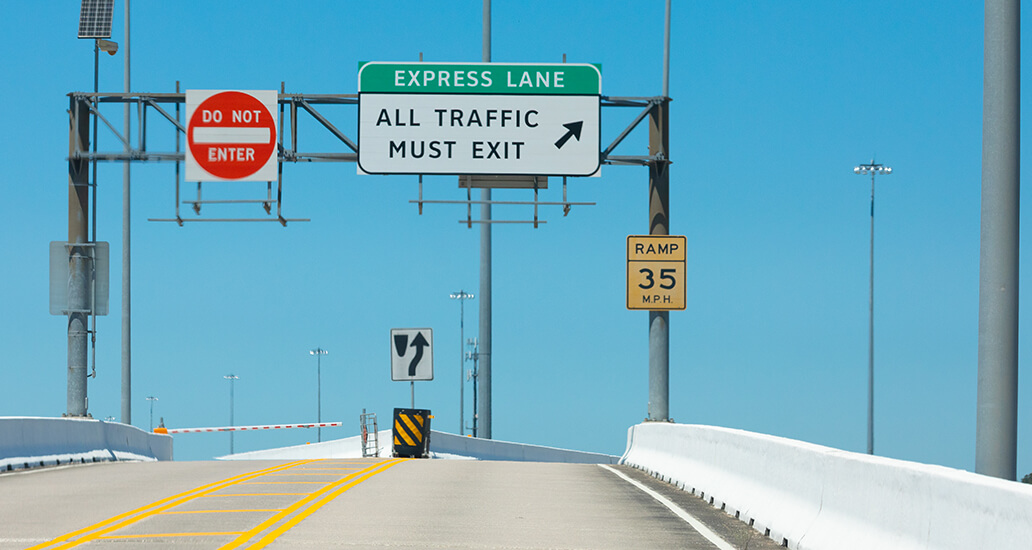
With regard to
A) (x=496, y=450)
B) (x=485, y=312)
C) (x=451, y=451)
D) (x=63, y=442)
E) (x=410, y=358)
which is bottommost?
(x=496, y=450)

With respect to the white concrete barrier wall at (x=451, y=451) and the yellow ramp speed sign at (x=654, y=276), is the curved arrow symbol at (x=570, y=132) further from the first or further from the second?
the white concrete barrier wall at (x=451, y=451)

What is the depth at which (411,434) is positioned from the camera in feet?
115

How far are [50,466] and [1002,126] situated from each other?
1683cm

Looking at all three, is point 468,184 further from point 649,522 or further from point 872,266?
point 872,266

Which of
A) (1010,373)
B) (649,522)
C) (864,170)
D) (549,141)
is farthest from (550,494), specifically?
(864,170)

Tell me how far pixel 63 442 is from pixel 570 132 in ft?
37.1

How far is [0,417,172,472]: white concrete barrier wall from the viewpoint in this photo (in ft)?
67.9

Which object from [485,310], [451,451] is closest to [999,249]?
[485,310]

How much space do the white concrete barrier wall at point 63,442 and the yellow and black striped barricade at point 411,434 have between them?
7590 millimetres

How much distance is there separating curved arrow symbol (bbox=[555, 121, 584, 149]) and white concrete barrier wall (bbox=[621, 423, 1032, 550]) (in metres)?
10.3

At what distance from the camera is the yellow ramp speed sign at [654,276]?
26.2 meters

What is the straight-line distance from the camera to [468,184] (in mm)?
27203

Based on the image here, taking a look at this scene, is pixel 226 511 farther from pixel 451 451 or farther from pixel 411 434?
pixel 451 451

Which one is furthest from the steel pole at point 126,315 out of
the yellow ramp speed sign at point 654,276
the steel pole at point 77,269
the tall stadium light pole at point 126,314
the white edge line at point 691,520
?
the white edge line at point 691,520
